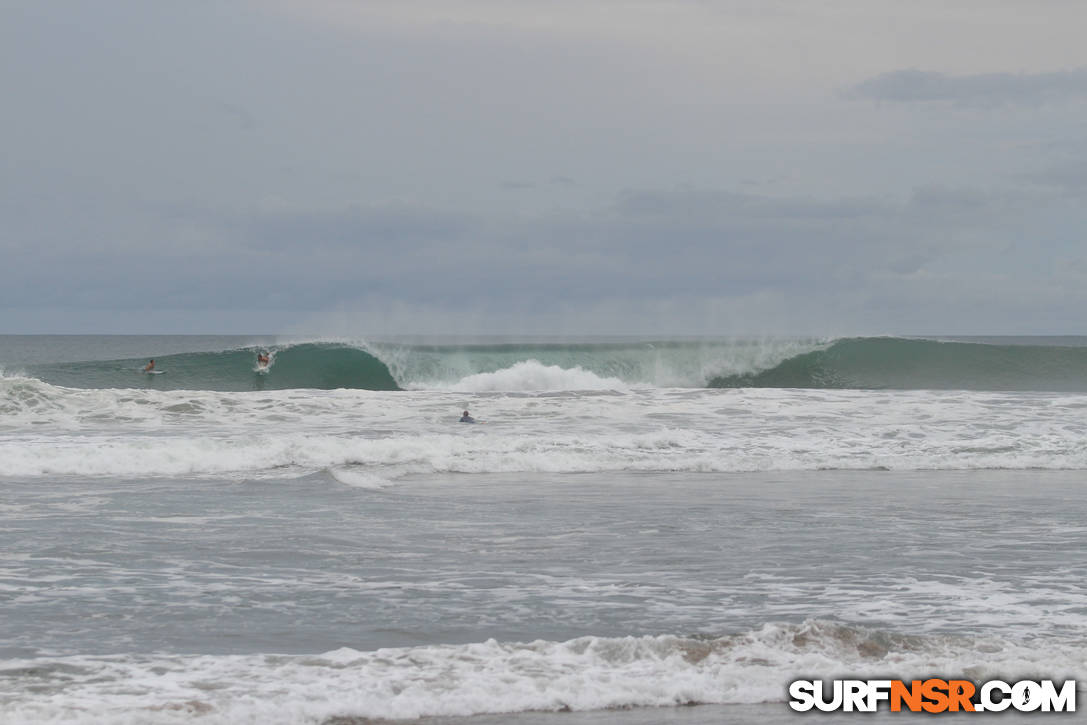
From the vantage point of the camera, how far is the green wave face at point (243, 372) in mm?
29312

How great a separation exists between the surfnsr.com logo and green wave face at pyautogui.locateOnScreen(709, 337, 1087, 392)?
25.7m

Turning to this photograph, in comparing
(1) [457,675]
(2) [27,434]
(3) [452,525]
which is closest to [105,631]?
(1) [457,675]

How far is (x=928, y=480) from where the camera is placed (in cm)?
1309

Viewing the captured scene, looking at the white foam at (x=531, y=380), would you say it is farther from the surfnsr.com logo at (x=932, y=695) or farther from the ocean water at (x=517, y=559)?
the surfnsr.com logo at (x=932, y=695)

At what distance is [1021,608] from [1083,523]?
376cm

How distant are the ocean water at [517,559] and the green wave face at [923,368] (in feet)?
37.2

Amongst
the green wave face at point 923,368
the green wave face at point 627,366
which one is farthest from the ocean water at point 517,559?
the green wave face at point 923,368

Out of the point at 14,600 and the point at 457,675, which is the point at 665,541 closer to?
the point at 457,675

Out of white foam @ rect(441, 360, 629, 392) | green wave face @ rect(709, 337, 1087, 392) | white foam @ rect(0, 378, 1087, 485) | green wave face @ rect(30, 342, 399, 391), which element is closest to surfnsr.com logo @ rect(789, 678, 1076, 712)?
white foam @ rect(0, 378, 1087, 485)

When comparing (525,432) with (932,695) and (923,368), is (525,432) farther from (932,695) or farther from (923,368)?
(923,368)

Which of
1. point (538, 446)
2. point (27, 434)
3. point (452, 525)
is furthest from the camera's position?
point (27, 434)

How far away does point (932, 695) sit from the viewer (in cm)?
487

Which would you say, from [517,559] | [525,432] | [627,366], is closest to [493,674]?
[517,559]

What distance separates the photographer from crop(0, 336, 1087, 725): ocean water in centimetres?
486
